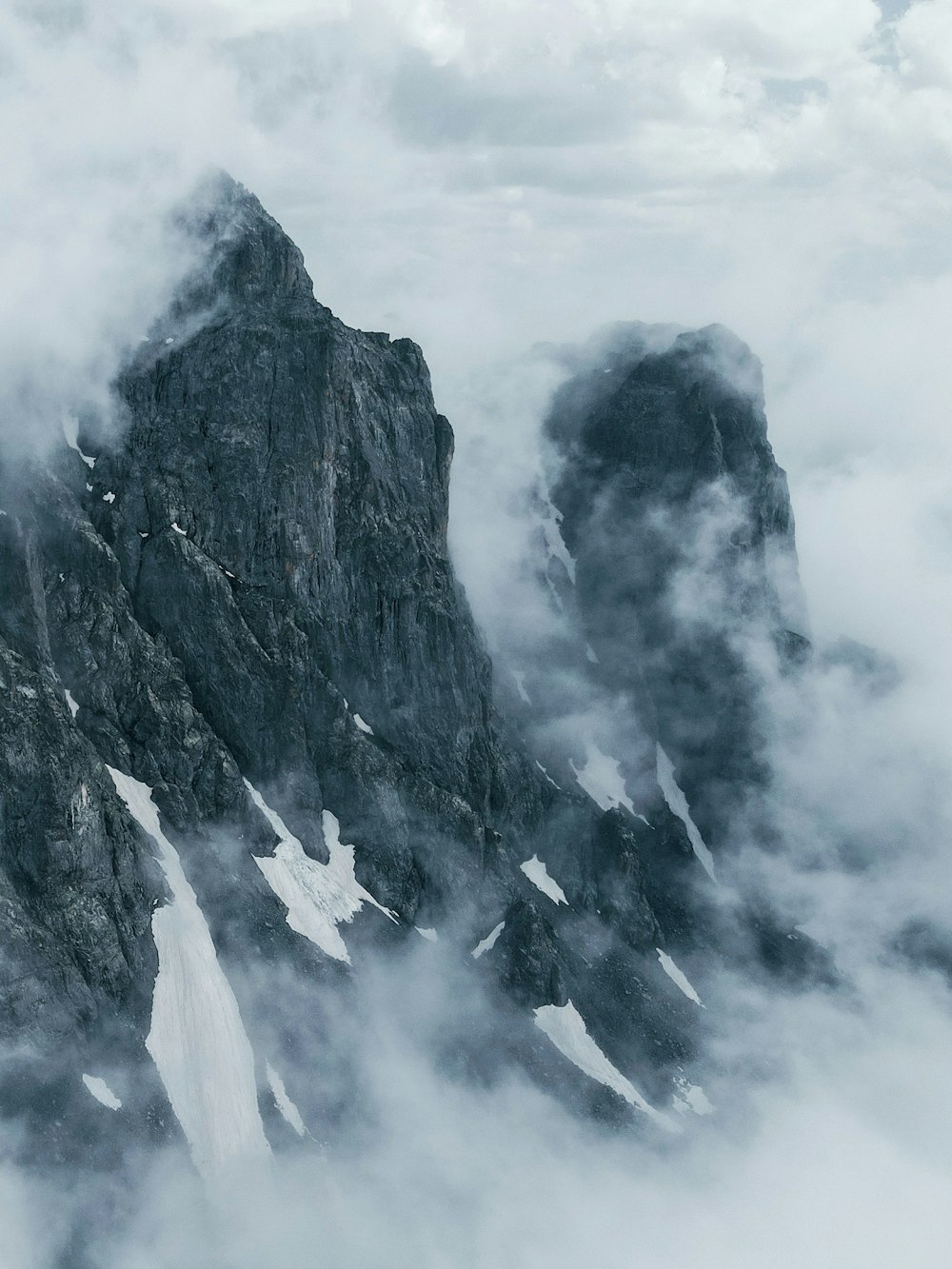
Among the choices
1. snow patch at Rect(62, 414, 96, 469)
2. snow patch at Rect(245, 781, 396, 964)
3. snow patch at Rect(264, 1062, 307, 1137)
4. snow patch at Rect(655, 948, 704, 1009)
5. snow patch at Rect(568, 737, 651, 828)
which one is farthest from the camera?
snow patch at Rect(568, 737, 651, 828)

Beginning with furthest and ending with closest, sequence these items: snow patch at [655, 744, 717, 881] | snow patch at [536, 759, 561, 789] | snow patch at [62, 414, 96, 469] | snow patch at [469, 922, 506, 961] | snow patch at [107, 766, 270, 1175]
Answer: snow patch at [655, 744, 717, 881], snow patch at [536, 759, 561, 789], snow patch at [469, 922, 506, 961], snow patch at [62, 414, 96, 469], snow patch at [107, 766, 270, 1175]

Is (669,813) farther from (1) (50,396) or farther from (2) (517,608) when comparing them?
(1) (50,396)

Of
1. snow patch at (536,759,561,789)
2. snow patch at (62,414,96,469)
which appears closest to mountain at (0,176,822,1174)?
snow patch at (62,414,96,469)

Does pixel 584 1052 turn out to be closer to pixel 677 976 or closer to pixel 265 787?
pixel 677 976

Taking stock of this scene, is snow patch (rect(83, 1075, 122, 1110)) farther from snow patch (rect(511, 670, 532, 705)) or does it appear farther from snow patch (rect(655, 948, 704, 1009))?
snow patch (rect(511, 670, 532, 705))

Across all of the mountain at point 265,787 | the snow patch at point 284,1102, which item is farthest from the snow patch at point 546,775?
the snow patch at point 284,1102

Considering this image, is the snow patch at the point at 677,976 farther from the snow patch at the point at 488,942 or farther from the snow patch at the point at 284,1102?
the snow patch at the point at 284,1102

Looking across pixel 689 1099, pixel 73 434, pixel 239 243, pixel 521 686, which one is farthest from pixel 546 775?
pixel 239 243
